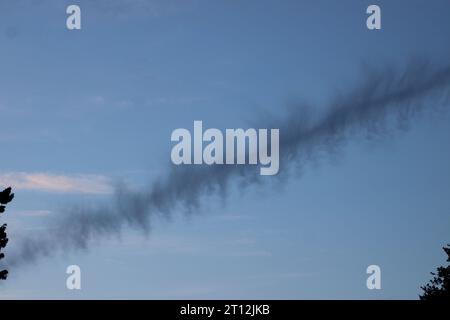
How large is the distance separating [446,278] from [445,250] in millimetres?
3125
